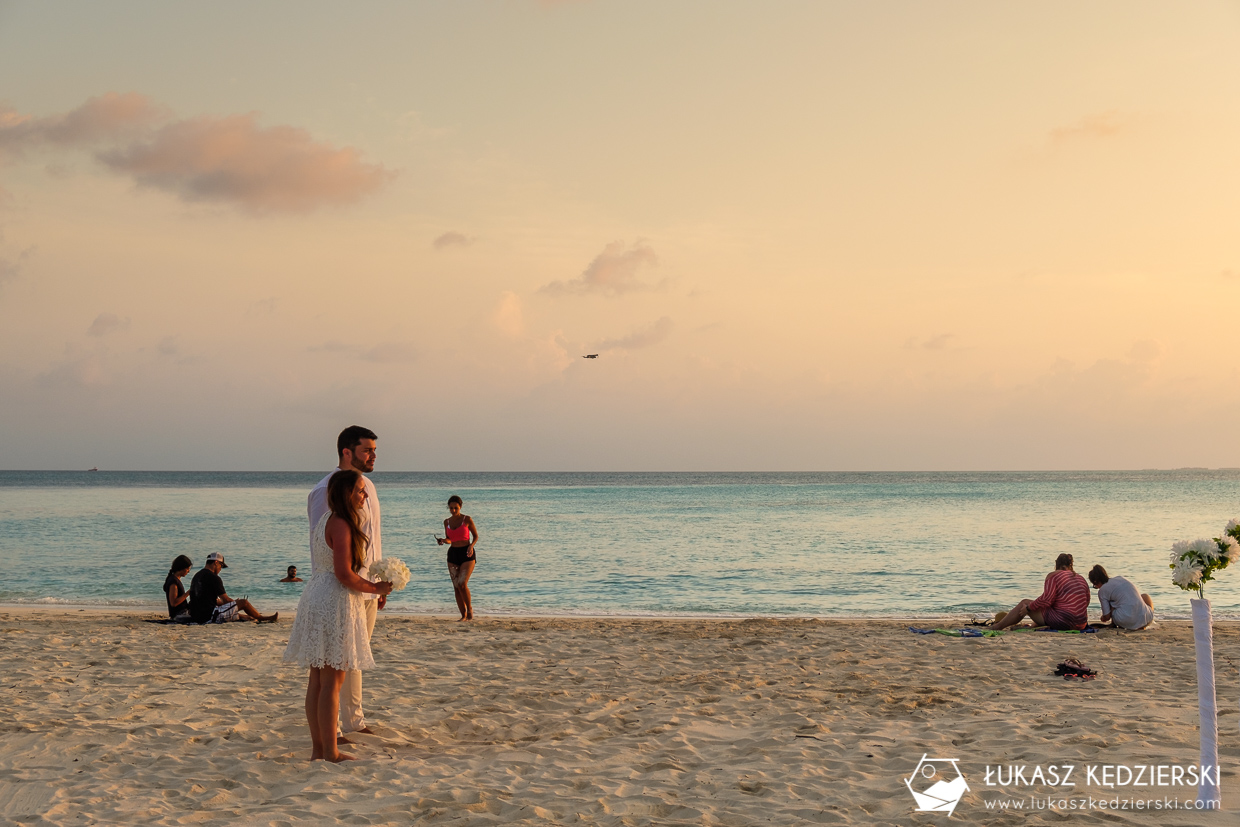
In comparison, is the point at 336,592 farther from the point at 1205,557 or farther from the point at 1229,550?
the point at 1229,550

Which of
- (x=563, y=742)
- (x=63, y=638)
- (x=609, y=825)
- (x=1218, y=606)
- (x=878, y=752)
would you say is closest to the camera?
(x=609, y=825)

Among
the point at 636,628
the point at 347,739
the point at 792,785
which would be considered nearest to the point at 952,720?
the point at 792,785

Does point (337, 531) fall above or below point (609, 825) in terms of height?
above

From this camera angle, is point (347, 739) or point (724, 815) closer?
point (724, 815)

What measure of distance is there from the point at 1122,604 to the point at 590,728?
8.69 meters

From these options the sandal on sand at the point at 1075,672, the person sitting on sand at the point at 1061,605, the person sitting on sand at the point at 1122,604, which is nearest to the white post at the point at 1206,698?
the sandal on sand at the point at 1075,672

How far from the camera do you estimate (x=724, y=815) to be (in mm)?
4484

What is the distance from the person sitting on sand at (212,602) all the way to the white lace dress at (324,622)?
7.31 m

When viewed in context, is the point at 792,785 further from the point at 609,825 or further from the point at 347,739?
the point at 347,739

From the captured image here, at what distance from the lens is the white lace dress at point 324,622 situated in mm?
5125

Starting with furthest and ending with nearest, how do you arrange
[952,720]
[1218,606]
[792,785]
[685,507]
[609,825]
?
1. [685,507]
2. [1218,606]
3. [952,720]
4. [792,785]
5. [609,825]

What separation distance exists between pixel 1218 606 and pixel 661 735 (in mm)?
14165

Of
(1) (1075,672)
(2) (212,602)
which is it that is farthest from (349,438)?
(2) (212,602)

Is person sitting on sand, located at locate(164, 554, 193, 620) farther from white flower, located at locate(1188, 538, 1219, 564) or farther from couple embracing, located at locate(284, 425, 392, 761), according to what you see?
white flower, located at locate(1188, 538, 1219, 564)
